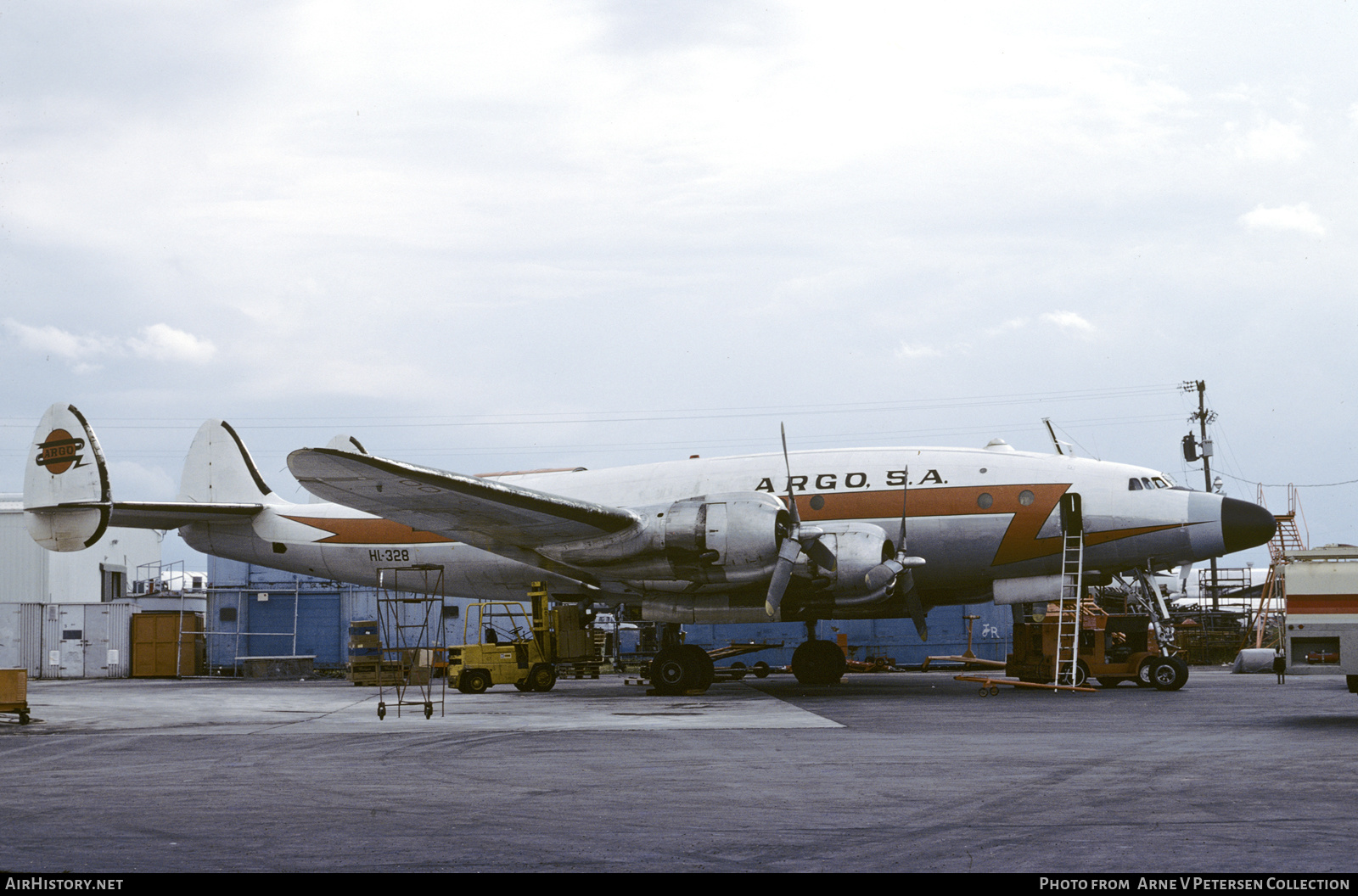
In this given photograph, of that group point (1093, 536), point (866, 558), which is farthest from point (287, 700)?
point (1093, 536)

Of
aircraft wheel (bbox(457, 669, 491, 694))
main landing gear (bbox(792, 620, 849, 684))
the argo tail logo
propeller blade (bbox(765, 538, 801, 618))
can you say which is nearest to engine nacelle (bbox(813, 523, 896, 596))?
propeller blade (bbox(765, 538, 801, 618))

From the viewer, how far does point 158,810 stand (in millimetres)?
8656

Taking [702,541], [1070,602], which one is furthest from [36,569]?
[1070,602]

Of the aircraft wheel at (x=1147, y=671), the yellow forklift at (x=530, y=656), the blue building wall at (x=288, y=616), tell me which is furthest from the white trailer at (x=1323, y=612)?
the blue building wall at (x=288, y=616)

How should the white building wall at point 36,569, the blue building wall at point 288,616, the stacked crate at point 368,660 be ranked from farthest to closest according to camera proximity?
the white building wall at point 36,569 → the blue building wall at point 288,616 → the stacked crate at point 368,660

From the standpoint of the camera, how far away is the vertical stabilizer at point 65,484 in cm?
2417

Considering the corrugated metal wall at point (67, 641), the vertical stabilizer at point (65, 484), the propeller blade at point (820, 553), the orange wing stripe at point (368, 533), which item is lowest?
the corrugated metal wall at point (67, 641)

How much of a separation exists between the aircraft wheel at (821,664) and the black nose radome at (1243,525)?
8090 mm

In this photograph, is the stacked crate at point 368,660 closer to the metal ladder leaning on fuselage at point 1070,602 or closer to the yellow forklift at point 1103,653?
the yellow forklift at point 1103,653

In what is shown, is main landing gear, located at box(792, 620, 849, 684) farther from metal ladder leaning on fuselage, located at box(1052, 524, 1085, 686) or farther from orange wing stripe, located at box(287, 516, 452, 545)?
orange wing stripe, located at box(287, 516, 452, 545)

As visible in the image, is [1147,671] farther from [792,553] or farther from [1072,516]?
[792,553]

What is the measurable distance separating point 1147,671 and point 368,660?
58.2 feet

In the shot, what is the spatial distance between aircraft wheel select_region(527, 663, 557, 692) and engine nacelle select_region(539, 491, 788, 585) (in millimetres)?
4070

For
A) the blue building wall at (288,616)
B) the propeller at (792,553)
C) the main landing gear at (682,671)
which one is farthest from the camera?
the blue building wall at (288,616)
